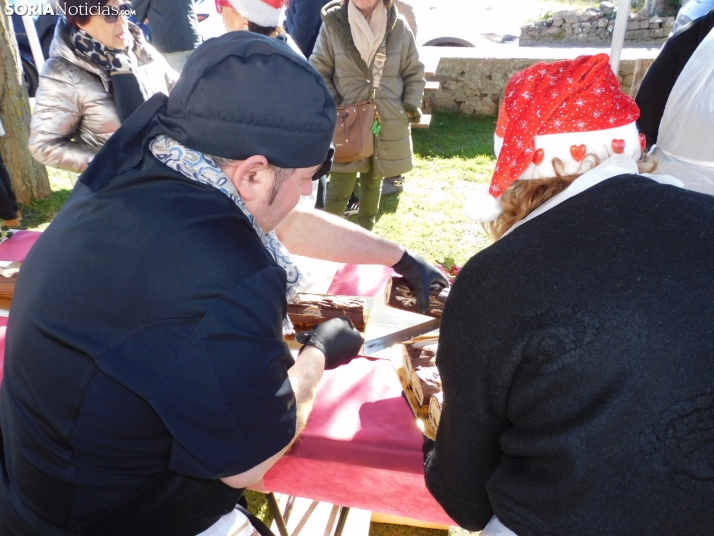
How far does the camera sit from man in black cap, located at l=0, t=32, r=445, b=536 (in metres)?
0.96

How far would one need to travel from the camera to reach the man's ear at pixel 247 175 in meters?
1.11

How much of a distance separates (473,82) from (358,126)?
13.9 ft

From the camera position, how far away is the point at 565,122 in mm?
1130

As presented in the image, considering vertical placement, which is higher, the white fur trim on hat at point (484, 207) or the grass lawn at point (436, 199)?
the white fur trim on hat at point (484, 207)

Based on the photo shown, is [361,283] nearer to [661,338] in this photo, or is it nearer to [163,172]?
[163,172]

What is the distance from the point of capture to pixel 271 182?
1184mm

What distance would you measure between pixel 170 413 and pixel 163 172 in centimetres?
47

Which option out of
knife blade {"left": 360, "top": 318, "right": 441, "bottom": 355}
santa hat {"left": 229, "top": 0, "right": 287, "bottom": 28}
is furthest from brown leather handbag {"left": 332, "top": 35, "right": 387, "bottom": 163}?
knife blade {"left": 360, "top": 318, "right": 441, "bottom": 355}

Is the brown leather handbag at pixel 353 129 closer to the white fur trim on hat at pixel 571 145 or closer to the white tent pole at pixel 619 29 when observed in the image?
the white tent pole at pixel 619 29

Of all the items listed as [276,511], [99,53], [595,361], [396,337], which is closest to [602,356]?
[595,361]

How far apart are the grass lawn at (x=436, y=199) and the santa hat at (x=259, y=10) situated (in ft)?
7.41

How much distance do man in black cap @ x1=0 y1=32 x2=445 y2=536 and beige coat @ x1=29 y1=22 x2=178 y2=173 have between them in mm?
1731

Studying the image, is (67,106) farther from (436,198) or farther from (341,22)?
(436,198)

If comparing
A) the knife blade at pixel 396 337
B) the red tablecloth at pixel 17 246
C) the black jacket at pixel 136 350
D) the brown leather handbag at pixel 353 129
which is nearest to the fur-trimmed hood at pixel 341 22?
the brown leather handbag at pixel 353 129
